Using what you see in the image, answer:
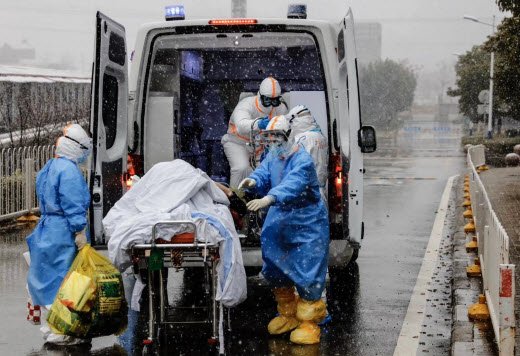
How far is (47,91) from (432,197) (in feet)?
47.9

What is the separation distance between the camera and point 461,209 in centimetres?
1585

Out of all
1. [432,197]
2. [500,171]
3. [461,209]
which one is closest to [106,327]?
[461,209]

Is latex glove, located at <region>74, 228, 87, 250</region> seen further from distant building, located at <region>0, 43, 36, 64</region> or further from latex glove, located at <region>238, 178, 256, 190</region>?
distant building, located at <region>0, 43, 36, 64</region>

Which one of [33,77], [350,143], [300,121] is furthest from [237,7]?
[350,143]

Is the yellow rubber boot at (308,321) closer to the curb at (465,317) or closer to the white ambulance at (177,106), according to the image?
the white ambulance at (177,106)

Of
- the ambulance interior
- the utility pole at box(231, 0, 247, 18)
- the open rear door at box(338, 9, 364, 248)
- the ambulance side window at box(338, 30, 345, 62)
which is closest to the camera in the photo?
the open rear door at box(338, 9, 364, 248)

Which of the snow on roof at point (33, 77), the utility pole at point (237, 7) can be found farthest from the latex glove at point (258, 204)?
the snow on roof at point (33, 77)

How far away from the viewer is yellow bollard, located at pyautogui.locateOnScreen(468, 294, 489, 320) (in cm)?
709

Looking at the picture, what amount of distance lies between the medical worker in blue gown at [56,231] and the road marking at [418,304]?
8.01ft

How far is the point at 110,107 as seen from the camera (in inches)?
309

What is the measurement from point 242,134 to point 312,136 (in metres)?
1.35

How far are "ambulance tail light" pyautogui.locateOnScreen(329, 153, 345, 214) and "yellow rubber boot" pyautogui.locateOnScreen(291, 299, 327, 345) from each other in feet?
4.25

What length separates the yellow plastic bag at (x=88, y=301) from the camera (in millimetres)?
6328

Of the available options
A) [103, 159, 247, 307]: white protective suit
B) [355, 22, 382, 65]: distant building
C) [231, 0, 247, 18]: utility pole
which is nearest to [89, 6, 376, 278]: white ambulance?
[103, 159, 247, 307]: white protective suit
